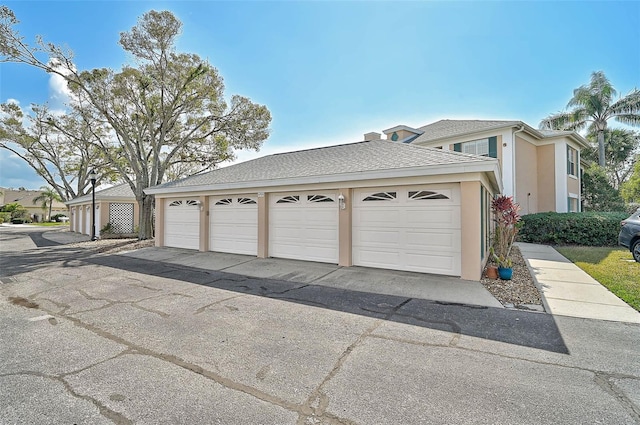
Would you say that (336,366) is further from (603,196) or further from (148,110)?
(603,196)

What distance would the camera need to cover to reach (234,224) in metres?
11.1

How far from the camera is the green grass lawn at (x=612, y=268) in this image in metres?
6.17

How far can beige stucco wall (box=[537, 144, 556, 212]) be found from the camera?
55.8 feet

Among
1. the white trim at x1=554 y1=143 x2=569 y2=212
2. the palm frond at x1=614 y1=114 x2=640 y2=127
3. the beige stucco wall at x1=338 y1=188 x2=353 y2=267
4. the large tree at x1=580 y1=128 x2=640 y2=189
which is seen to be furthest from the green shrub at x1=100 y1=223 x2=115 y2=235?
the large tree at x1=580 y1=128 x2=640 y2=189

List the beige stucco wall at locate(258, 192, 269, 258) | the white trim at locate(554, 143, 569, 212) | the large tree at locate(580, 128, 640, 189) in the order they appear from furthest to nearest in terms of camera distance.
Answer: the large tree at locate(580, 128, 640, 189) < the white trim at locate(554, 143, 569, 212) < the beige stucco wall at locate(258, 192, 269, 258)

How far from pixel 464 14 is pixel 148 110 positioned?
1559 centimetres

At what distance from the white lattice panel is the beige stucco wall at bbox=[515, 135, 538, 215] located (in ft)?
77.8

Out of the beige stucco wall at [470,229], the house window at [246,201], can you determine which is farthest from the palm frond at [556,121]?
the house window at [246,201]

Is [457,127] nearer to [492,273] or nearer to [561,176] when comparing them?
[561,176]

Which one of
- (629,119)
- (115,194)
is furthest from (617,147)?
(115,194)

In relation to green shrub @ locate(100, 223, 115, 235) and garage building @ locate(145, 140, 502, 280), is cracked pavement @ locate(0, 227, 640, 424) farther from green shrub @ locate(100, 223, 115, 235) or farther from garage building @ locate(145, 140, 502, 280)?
green shrub @ locate(100, 223, 115, 235)

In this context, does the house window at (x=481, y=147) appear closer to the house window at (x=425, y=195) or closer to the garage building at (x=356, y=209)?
the garage building at (x=356, y=209)

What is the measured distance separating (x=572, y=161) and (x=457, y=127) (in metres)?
7.05

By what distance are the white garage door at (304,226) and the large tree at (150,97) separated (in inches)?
406
